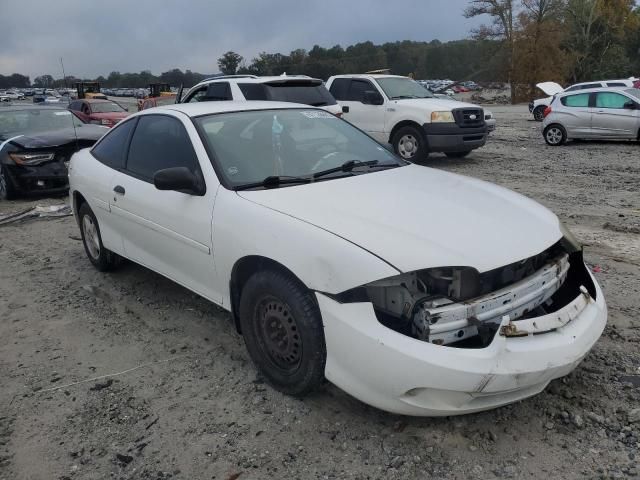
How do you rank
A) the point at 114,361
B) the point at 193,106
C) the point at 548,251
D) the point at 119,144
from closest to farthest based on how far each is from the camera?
1. the point at 548,251
2. the point at 114,361
3. the point at 193,106
4. the point at 119,144

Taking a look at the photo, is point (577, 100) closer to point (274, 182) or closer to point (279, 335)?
point (274, 182)

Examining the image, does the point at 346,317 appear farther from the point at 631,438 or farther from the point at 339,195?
Result: the point at 631,438

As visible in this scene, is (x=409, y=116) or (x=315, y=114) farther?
(x=409, y=116)

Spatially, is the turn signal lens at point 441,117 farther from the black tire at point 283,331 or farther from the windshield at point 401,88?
the black tire at point 283,331

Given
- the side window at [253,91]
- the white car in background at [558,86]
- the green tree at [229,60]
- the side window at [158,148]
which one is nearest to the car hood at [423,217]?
the side window at [158,148]

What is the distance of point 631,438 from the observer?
2654mm

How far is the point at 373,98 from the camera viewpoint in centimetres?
1158

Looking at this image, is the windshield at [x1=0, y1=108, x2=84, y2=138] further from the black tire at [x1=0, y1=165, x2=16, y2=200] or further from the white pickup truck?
the white pickup truck

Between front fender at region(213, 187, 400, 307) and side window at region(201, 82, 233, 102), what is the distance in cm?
717

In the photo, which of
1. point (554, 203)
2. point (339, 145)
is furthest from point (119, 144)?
point (554, 203)

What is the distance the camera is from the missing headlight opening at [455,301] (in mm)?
2559

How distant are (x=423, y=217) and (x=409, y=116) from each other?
858 centimetres

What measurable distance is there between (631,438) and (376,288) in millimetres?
1414

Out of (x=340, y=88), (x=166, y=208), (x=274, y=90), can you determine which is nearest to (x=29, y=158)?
(x=274, y=90)
